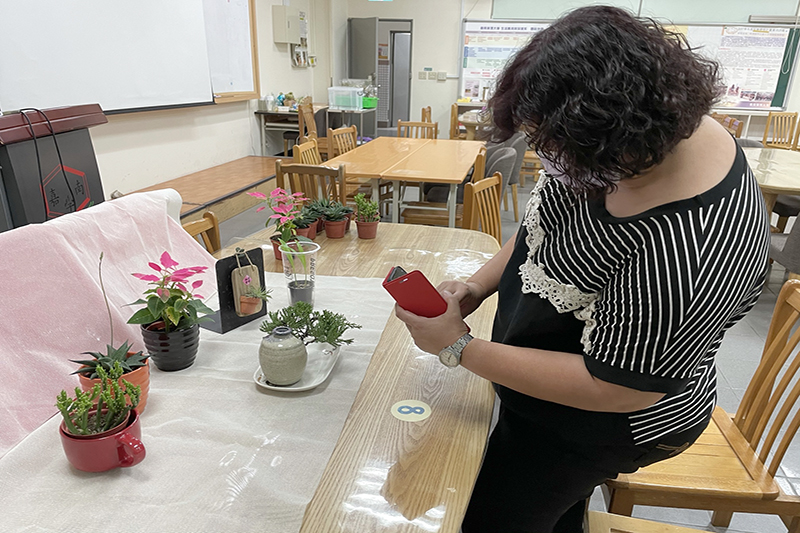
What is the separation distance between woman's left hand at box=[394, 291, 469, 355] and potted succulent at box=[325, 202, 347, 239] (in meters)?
0.99

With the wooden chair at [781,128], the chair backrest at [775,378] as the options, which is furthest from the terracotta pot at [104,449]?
the wooden chair at [781,128]

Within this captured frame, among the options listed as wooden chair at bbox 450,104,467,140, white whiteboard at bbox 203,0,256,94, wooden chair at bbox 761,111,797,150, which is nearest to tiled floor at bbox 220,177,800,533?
white whiteboard at bbox 203,0,256,94

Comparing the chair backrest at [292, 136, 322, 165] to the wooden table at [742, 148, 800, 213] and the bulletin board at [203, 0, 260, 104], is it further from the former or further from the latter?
the wooden table at [742, 148, 800, 213]

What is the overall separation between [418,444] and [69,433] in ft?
1.71

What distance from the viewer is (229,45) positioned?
5.17 m

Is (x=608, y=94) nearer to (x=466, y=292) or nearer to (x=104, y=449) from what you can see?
(x=466, y=292)

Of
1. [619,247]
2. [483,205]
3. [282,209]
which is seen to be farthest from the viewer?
[483,205]

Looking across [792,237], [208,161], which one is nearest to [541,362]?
[792,237]

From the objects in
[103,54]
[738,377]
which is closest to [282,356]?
[738,377]

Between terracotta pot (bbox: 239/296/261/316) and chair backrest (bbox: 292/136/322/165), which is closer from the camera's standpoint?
terracotta pot (bbox: 239/296/261/316)

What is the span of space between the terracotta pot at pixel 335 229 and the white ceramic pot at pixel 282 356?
0.90 meters

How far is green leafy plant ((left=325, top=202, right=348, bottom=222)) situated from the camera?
1840mm

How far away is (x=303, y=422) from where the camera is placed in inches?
35.4

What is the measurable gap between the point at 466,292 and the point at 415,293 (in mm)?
Result: 287
